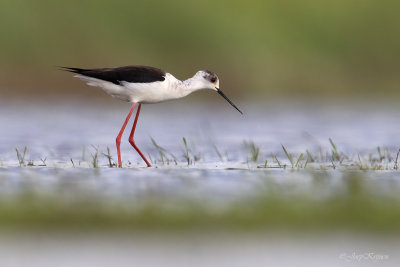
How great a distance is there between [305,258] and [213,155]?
5.77 metres

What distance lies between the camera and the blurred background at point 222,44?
20469 mm

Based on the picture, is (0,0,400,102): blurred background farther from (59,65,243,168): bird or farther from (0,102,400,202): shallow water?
(59,65,243,168): bird

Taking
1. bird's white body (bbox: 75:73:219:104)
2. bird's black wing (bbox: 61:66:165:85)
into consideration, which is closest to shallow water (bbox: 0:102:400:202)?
bird's white body (bbox: 75:73:219:104)

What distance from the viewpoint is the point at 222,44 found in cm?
2172

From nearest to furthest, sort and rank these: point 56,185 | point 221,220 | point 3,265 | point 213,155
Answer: point 3,265 → point 221,220 → point 56,185 → point 213,155

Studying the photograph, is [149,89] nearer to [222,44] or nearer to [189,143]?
[189,143]

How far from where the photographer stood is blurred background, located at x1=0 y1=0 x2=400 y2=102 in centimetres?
2047

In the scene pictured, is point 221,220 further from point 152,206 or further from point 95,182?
point 95,182

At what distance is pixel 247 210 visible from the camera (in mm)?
7469

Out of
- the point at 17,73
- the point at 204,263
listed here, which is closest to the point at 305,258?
the point at 204,263

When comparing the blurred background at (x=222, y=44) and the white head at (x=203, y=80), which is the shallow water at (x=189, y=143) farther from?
the blurred background at (x=222, y=44)

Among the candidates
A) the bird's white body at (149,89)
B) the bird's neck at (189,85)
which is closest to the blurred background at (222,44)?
the bird's white body at (149,89)

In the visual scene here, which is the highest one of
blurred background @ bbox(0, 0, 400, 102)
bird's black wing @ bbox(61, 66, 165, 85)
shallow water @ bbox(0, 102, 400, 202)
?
blurred background @ bbox(0, 0, 400, 102)

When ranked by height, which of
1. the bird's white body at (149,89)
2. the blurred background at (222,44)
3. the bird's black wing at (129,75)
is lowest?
the bird's white body at (149,89)
